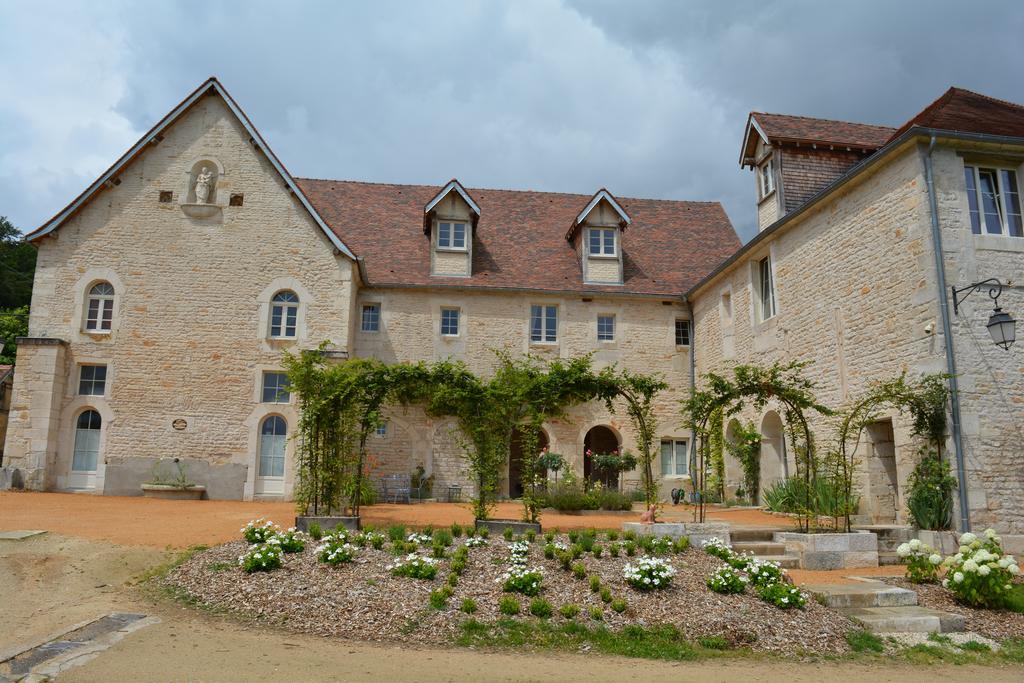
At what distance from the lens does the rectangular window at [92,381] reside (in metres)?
15.7

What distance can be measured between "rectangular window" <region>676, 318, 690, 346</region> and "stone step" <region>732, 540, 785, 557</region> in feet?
34.2

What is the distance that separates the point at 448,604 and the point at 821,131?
569 inches

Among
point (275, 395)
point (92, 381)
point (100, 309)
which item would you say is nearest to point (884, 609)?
point (275, 395)

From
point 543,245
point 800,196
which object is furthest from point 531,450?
point 543,245

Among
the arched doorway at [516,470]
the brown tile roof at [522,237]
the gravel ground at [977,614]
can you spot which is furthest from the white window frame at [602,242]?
the gravel ground at [977,614]

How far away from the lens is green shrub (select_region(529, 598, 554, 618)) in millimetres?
6602

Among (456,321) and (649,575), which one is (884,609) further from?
(456,321)

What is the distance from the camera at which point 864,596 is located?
7.30 metres

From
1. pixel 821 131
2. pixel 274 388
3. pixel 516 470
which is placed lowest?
pixel 516 470

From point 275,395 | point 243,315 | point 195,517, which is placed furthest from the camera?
point 243,315

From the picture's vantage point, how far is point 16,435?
591 inches

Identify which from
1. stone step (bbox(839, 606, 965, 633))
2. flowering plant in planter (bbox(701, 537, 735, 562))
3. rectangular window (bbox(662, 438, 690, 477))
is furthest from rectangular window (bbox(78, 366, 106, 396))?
stone step (bbox(839, 606, 965, 633))

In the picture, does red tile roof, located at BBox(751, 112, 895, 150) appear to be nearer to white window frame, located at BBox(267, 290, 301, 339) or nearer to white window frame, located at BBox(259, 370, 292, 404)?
white window frame, located at BBox(267, 290, 301, 339)

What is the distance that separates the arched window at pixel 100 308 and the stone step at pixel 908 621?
630 inches
